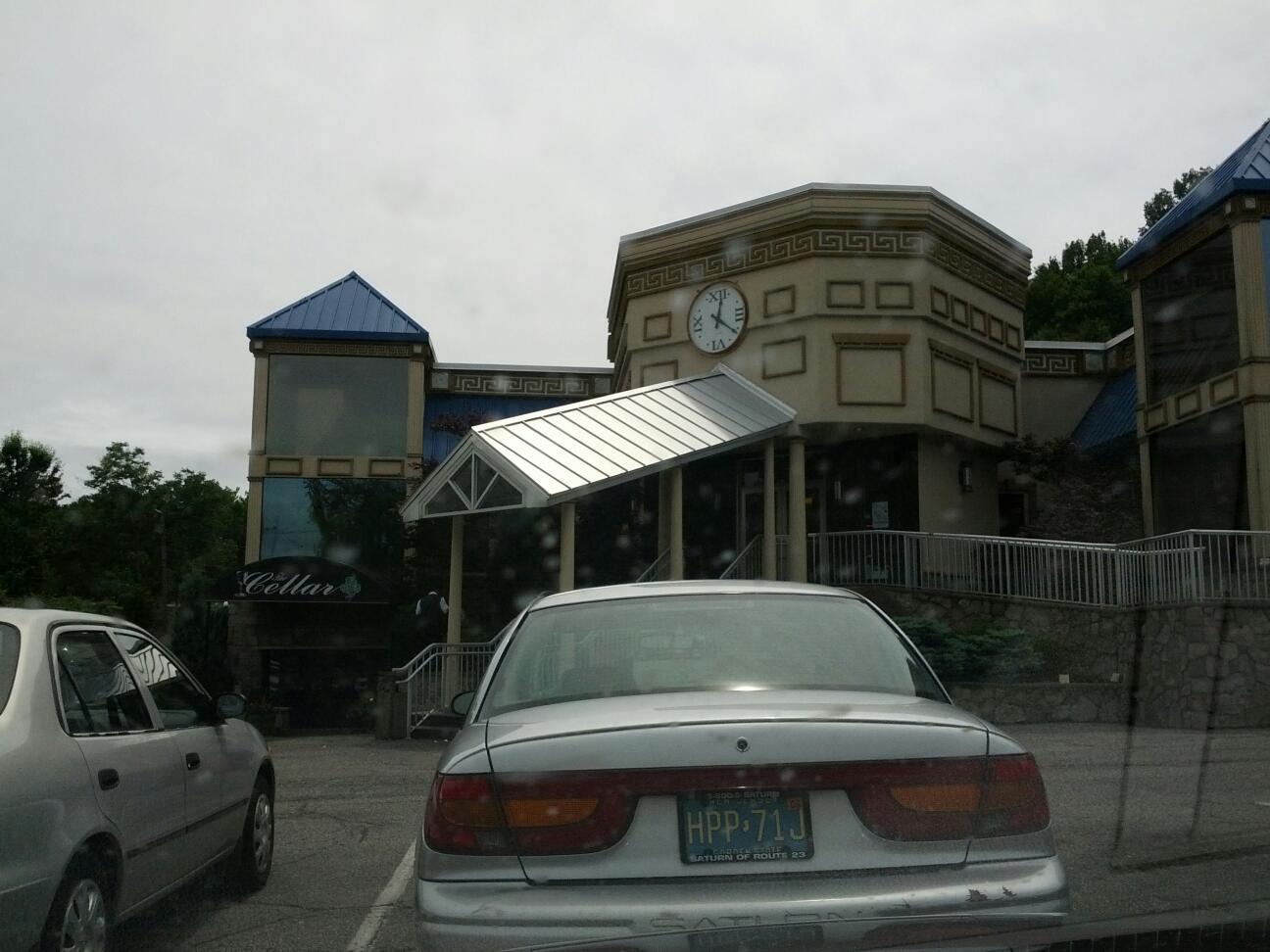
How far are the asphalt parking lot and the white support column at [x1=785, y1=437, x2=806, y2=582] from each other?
796 centimetres

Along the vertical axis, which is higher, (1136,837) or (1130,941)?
(1130,941)

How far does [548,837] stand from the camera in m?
3.21

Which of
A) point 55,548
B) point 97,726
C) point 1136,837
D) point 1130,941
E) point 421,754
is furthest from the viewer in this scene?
point 55,548

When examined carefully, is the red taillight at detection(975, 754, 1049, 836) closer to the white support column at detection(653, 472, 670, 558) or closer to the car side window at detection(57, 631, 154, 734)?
the car side window at detection(57, 631, 154, 734)

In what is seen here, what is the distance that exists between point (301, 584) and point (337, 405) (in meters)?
6.30

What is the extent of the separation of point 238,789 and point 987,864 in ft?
14.2

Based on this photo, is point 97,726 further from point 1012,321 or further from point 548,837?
point 1012,321

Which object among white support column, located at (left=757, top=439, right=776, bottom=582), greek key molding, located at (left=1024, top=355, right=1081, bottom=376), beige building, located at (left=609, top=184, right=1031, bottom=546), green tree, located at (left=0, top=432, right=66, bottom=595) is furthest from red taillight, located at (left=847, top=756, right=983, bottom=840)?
green tree, located at (left=0, top=432, right=66, bottom=595)

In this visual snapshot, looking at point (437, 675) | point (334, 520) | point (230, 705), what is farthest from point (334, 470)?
point (230, 705)

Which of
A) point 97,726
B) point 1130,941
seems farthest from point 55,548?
point 1130,941

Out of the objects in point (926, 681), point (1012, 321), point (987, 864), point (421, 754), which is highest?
point (1012, 321)

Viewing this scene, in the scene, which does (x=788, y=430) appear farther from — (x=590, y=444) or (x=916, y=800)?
(x=916, y=800)

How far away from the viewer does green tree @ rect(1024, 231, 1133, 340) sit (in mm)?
46562

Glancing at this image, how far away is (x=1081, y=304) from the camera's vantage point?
156ft
